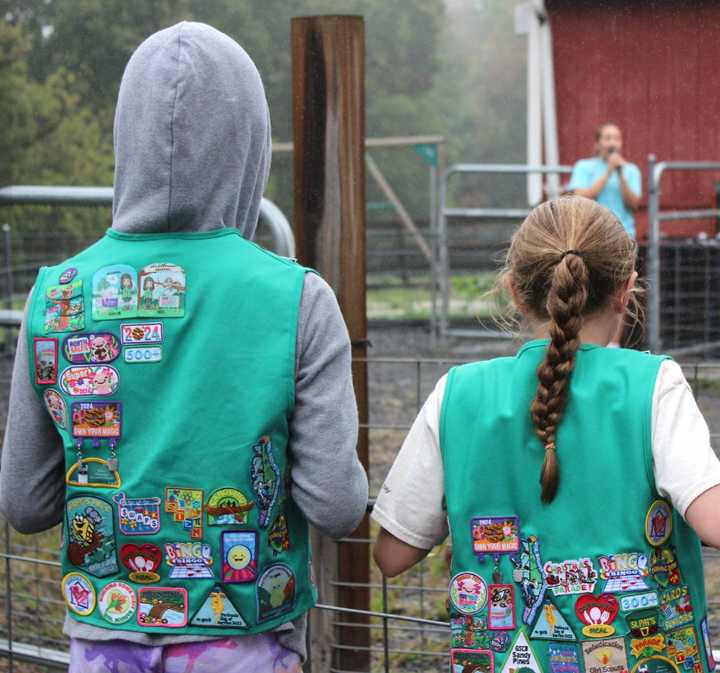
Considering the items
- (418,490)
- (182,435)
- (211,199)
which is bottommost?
(418,490)

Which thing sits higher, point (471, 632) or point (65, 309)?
point (65, 309)

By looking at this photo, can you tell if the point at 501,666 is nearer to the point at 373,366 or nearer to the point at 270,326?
the point at 270,326

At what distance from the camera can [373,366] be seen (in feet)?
33.6

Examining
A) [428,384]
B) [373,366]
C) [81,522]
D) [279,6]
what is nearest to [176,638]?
[81,522]

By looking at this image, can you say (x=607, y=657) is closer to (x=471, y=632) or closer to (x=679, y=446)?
(x=471, y=632)

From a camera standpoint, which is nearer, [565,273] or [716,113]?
[565,273]

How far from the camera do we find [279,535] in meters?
1.79

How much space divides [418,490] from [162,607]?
1.31 feet

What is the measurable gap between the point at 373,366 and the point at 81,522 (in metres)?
8.46

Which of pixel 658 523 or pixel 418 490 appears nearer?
pixel 658 523

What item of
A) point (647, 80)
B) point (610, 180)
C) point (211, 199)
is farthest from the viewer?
point (647, 80)

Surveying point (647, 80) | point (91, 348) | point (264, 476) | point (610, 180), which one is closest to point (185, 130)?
point (91, 348)

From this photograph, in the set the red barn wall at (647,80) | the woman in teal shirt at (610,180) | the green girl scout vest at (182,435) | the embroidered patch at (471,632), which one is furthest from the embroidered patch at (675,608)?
the red barn wall at (647,80)

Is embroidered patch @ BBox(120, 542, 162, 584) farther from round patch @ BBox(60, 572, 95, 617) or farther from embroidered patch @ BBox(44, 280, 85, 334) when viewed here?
embroidered patch @ BBox(44, 280, 85, 334)
